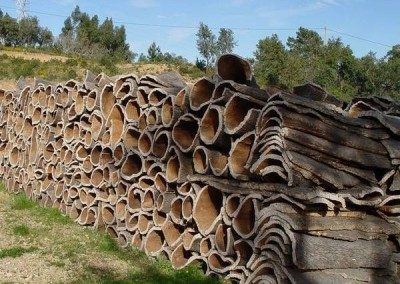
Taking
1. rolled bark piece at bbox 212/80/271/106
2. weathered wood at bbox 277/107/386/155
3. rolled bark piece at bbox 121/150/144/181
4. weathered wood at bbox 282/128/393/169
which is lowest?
rolled bark piece at bbox 121/150/144/181

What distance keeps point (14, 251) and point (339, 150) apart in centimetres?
395

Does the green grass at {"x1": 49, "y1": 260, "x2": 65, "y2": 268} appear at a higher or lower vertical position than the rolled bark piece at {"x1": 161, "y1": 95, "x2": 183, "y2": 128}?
lower

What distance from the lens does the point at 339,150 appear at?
14.4ft

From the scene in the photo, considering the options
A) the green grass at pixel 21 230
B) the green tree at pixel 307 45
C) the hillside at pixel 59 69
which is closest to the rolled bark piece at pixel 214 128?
the green grass at pixel 21 230

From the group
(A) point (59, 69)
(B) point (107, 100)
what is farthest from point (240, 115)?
(A) point (59, 69)

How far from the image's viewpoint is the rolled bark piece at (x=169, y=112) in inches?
234

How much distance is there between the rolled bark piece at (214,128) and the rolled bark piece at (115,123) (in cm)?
199

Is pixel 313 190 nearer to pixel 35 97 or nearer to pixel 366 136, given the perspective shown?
pixel 366 136

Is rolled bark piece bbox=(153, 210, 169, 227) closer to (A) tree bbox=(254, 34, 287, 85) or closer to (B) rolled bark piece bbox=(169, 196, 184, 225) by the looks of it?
(B) rolled bark piece bbox=(169, 196, 184, 225)

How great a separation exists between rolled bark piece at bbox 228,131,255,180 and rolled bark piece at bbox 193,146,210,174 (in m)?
0.52

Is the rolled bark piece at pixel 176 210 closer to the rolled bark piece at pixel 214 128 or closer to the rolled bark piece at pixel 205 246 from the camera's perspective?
the rolled bark piece at pixel 205 246

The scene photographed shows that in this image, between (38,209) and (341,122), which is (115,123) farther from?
(341,122)

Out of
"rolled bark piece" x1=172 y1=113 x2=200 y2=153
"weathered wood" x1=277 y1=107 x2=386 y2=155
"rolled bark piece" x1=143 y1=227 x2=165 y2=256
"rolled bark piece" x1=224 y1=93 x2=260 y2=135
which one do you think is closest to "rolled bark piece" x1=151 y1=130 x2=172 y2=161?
"rolled bark piece" x1=172 y1=113 x2=200 y2=153

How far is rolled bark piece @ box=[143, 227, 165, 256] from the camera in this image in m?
6.27
